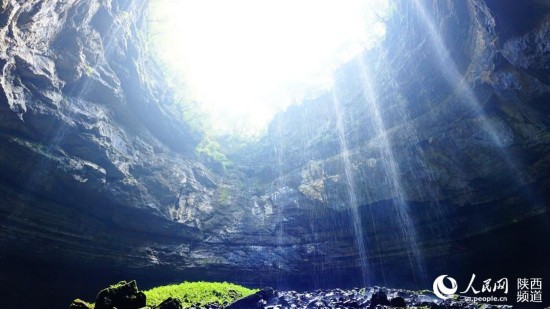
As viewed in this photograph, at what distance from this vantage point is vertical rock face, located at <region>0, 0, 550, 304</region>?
14.0 m

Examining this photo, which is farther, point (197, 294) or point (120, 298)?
point (197, 294)

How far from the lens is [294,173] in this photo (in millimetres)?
26438

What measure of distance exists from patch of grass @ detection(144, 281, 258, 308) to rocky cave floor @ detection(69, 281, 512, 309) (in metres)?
0.65

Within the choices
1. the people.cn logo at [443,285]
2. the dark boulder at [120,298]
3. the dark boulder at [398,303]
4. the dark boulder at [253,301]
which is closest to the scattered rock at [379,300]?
the dark boulder at [398,303]

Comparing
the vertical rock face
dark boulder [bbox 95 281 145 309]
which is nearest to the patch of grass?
dark boulder [bbox 95 281 145 309]

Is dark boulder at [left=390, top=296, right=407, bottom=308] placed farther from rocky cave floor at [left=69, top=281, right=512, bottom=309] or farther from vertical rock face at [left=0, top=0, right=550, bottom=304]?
vertical rock face at [left=0, top=0, right=550, bottom=304]

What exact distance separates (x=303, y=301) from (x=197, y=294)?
439cm

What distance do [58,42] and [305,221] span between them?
54.1ft

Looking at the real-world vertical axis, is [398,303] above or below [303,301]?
below

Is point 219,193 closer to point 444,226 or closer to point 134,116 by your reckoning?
point 134,116

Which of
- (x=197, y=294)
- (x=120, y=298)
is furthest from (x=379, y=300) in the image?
(x=120, y=298)

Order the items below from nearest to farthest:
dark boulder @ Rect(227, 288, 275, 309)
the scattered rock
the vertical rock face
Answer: the scattered rock, dark boulder @ Rect(227, 288, 275, 309), the vertical rock face

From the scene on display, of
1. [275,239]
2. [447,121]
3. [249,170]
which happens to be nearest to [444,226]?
[447,121]

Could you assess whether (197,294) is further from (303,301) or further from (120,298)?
(120,298)
